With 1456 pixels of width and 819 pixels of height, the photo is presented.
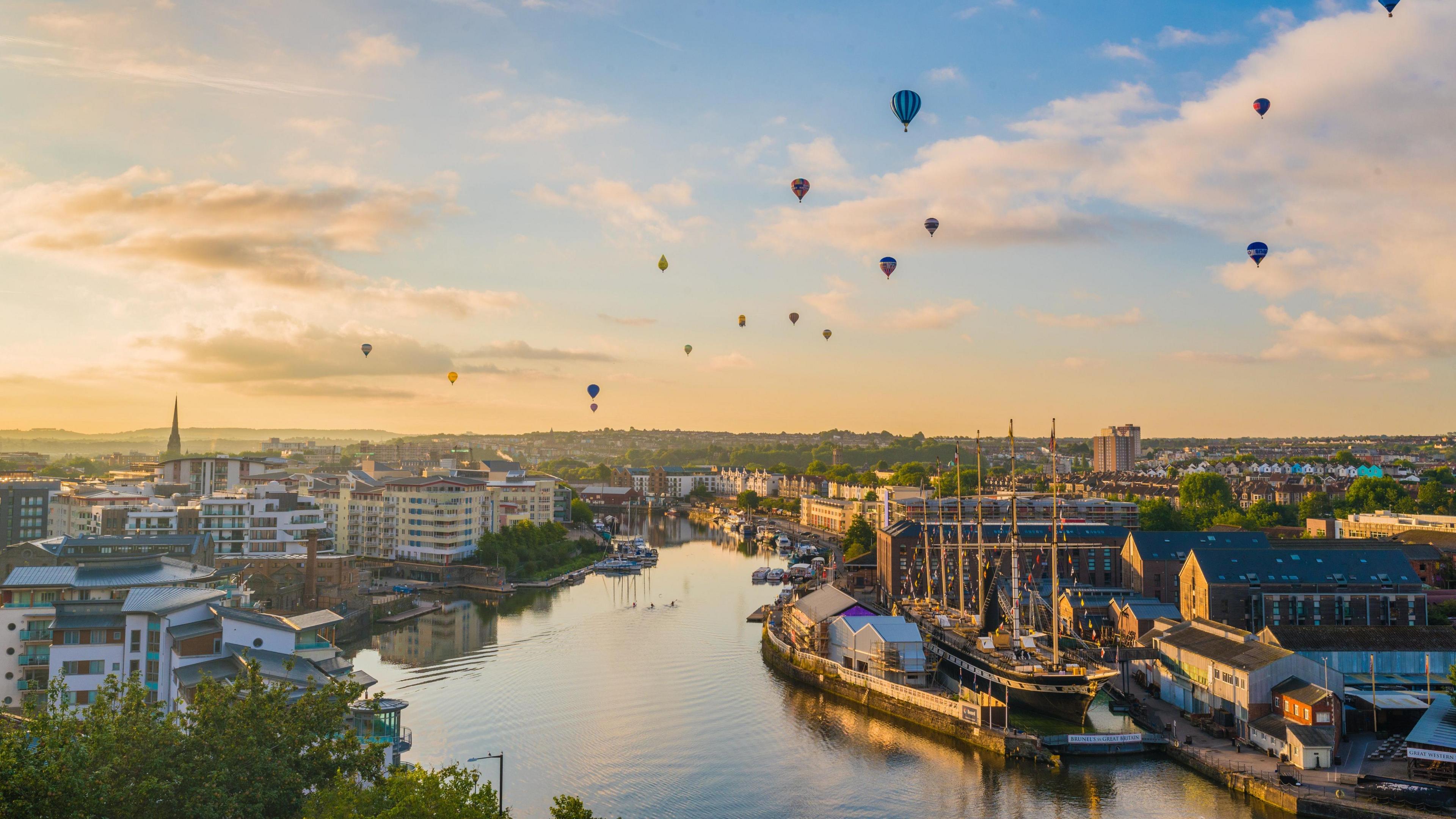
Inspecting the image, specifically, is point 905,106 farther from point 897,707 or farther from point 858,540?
point 858,540

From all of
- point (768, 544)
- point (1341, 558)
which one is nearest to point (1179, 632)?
point (1341, 558)

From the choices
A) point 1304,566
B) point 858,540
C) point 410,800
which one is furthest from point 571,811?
point 858,540

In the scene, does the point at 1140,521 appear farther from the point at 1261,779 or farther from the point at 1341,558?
the point at 1261,779

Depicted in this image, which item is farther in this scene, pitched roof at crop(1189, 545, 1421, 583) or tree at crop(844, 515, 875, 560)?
tree at crop(844, 515, 875, 560)

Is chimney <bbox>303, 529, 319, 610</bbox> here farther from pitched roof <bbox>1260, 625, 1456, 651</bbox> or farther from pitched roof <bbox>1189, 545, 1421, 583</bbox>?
pitched roof <bbox>1189, 545, 1421, 583</bbox>

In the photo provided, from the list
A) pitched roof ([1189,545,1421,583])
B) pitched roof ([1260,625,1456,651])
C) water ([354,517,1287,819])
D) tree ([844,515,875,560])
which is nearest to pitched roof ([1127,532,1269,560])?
pitched roof ([1189,545,1421,583])

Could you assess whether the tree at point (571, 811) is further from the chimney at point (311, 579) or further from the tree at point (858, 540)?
the tree at point (858, 540)
